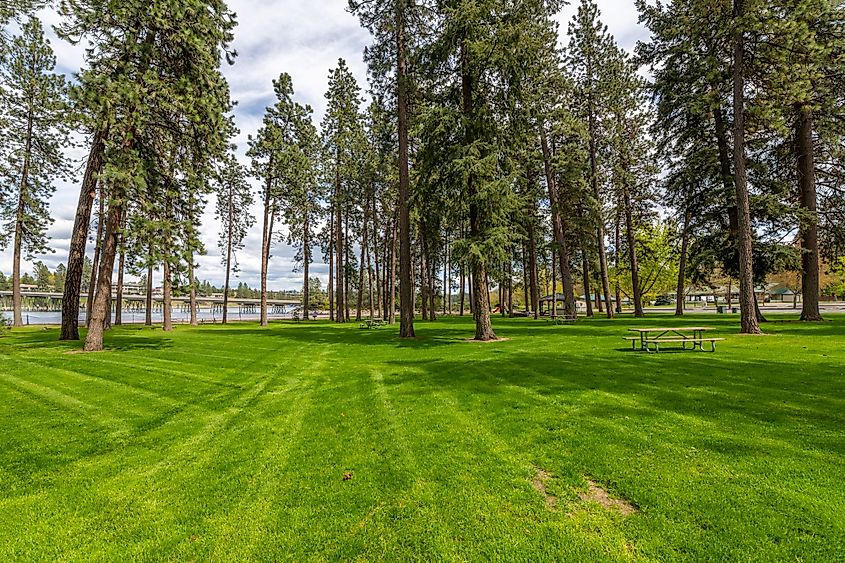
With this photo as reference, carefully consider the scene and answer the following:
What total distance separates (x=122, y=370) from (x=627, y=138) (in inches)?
1155

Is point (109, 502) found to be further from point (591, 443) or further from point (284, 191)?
point (284, 191)

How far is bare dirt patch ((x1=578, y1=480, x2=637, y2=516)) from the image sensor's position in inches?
128

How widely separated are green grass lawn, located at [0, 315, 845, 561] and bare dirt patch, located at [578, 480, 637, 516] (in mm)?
48

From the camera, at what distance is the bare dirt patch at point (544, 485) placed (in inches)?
135

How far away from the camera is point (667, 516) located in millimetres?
3121

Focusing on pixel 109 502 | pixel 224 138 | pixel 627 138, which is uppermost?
pixel 627 138

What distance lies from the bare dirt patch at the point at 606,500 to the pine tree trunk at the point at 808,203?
1919cm

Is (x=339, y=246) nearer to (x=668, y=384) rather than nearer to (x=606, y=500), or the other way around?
(x=668, y=384)

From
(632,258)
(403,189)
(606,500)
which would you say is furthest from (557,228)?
(606,500)

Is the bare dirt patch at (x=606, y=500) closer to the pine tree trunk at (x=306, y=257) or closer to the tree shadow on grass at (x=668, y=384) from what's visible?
the tree shadow on grass at (x=668, y=384)

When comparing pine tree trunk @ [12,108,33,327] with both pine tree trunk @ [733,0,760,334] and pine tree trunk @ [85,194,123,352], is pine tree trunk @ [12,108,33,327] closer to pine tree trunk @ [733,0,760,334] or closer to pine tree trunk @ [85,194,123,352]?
pine tree trunk @ [85,194,123,352]

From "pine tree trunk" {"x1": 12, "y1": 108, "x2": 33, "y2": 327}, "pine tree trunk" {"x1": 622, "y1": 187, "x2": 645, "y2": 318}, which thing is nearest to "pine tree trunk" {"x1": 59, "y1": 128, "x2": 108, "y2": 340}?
"pine tree trunk" {"x1": 12, "y1": 108, "x2": 33, "y2": 327}

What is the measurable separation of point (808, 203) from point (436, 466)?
68.3 ft

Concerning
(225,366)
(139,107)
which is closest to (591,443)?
(225,366)
